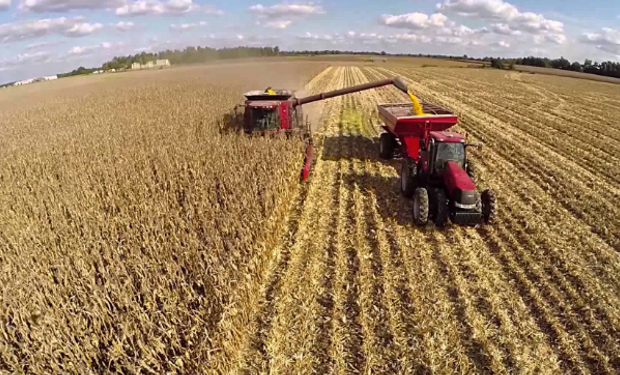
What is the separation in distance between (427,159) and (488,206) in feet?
4.46

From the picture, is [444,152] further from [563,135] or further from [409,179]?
[563,135]

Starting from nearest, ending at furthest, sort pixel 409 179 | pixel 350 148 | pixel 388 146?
pixel 409 179 → pixel 388 146 → pixel 350 148

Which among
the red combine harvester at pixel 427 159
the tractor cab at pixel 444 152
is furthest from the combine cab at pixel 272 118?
the tractor cab at pixel 444 152

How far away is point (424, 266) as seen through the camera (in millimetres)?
5633

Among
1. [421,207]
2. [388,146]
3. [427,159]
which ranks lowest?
[421,207]

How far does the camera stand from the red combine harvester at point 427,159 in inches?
250

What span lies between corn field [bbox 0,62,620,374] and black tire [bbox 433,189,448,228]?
0.83ft

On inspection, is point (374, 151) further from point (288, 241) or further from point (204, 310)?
point (204, 310)

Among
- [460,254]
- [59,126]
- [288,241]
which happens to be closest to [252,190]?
[288,241]

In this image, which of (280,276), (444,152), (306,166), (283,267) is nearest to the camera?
(280,276)

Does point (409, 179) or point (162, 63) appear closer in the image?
point (409, 179)

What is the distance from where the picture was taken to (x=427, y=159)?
709 centimetres

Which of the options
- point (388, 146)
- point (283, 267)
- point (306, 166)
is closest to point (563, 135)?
point (388, 146)

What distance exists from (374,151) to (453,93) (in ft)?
53.4
